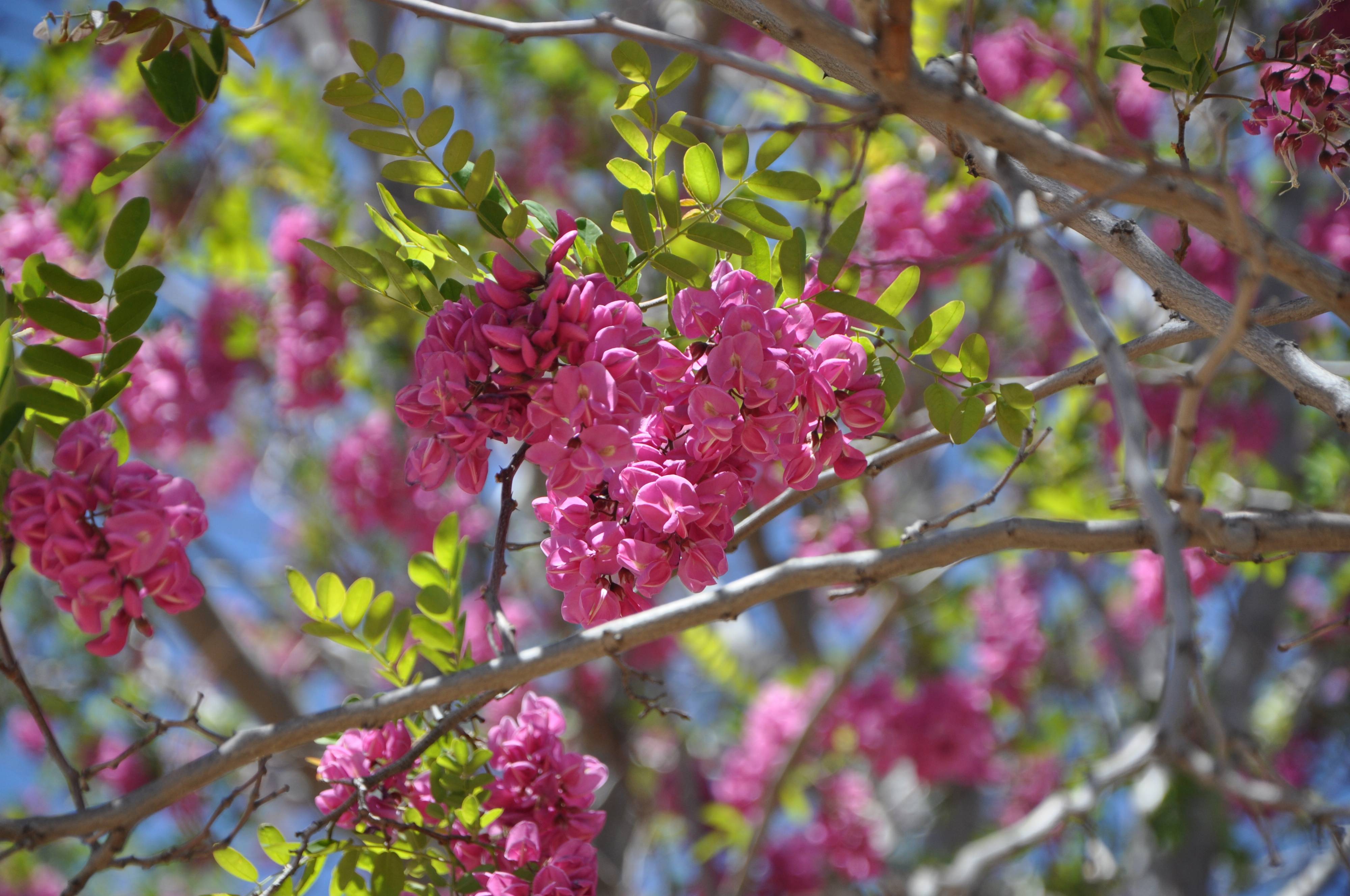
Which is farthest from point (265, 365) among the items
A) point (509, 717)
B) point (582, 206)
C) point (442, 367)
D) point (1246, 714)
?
point (1246, 714)

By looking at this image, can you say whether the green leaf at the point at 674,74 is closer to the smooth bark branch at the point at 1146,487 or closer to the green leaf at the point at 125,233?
Answer: the smooth bark branch at the point at 1146,487

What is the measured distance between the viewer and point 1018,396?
1.39 meters

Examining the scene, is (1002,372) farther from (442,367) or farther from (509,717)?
(442,367)

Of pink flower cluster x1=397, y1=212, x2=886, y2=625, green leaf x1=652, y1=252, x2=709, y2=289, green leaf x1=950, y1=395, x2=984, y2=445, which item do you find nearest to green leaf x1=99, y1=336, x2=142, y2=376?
pink flower cluster x1=397, y1=212, x2=886, y2=625

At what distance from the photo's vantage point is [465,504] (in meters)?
4.76

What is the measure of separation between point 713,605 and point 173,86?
3.62ft

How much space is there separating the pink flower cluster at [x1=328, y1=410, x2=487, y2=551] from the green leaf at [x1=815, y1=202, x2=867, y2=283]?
3404 mm

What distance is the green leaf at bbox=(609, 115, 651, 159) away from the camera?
1.45 metres

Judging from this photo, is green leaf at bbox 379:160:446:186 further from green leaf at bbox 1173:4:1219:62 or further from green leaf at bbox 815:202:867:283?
green leaf at bbox 1173:4:1219:62

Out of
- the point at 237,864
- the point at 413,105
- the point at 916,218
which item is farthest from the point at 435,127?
the point at 916,218

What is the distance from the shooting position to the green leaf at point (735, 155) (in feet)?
4.56

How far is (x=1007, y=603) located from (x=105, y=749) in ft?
15.6

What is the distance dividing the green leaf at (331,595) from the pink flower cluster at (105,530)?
35cm

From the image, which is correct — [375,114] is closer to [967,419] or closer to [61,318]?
[61,318]
